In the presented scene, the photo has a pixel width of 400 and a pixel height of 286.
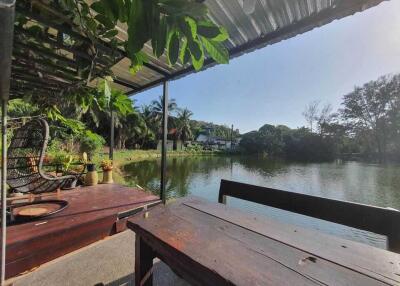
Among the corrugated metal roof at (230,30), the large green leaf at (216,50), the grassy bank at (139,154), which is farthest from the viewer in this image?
the grassy bank at (139,154)

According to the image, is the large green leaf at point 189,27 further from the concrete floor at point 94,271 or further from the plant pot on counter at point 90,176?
the plant pot on counter at point 90,176

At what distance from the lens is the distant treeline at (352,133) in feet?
76.2

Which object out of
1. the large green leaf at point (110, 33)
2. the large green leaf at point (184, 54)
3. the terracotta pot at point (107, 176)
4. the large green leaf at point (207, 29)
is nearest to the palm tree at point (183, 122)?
the terracotta pot at point (107, 176)

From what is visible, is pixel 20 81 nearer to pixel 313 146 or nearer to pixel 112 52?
pixel 112 52

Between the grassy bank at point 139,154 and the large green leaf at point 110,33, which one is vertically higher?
the large green leaf at point 110,33

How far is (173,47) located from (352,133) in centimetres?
3393

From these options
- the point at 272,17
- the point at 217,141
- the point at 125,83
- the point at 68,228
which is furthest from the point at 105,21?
the point at 217,141

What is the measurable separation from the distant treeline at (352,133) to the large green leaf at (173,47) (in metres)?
29.0

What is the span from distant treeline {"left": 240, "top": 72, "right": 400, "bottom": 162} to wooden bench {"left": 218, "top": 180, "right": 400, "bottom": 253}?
2767cm

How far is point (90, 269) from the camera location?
1657 mm

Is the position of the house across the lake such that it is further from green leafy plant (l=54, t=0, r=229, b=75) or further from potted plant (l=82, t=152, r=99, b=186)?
green leafy plant (l=54, t=0, r=229, b=75)

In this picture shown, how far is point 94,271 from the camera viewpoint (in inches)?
64.6

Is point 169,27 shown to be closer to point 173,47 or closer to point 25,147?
point 173,47

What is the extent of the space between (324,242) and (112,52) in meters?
1.34
